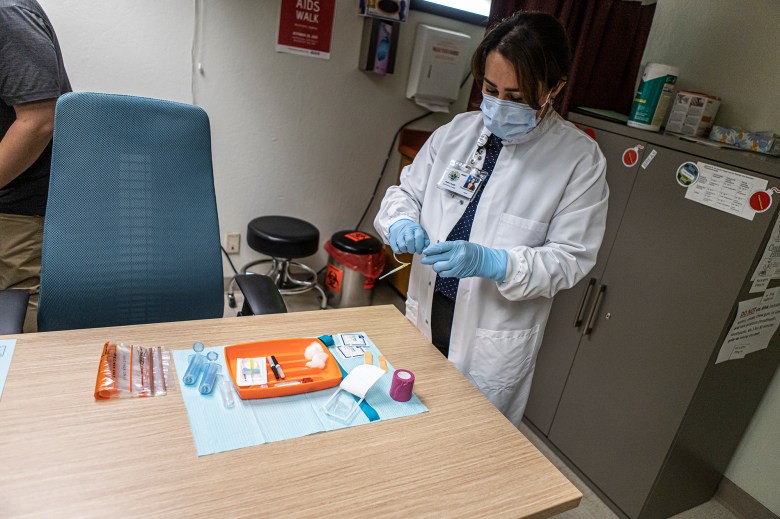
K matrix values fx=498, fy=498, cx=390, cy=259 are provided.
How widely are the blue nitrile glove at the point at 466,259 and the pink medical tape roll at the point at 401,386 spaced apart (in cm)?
28

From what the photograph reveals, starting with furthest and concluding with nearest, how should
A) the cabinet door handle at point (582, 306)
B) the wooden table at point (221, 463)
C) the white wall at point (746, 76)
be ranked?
the cabinet door handle at point (582, 306) < the white wall at point (746, 76) < the wooden table at point (221, 463)

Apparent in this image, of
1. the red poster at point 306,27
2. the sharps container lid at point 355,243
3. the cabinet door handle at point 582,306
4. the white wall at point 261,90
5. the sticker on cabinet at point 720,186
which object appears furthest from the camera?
the sharps container lid at point 355,243

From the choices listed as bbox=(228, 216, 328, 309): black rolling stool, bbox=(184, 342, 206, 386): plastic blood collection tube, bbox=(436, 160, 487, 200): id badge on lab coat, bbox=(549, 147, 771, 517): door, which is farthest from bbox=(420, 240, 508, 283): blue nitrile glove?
bbox=(228, 216, 328, 309): black rolling stool

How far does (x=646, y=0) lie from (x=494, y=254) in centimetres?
168

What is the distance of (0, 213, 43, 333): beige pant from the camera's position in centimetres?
155

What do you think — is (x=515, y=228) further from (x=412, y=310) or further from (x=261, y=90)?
(x=261, y=90)

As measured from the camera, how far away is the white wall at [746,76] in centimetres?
179

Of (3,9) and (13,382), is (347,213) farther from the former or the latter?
(13,382)

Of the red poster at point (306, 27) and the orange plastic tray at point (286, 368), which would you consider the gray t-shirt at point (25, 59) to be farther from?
the red poster at point (306, 27)

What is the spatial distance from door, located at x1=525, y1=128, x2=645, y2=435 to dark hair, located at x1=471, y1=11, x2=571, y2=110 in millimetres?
734

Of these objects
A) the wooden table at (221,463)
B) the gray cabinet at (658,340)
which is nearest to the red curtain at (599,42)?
the gray cabinet at (658,340)

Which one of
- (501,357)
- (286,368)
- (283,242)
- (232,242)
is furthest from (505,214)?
(232,242)

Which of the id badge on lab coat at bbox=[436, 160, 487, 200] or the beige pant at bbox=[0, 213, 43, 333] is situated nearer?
the id badge on lab coat at bbox=[436, 160, 487, 200]

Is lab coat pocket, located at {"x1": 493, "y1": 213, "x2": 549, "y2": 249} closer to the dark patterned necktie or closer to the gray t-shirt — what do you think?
the dark patterned necktie
